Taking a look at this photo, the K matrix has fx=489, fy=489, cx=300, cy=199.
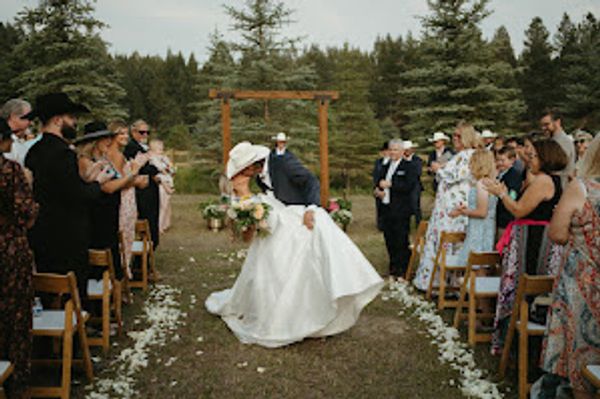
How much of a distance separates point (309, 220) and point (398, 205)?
2.89 meters

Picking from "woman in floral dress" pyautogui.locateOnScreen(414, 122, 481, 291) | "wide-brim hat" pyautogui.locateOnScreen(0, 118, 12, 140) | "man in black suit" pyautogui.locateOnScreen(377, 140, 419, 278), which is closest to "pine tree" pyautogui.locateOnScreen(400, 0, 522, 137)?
"man in black suit" pyautogui.locateOnScreen(377, 140, 419, 278)

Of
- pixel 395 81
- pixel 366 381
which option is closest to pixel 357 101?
pixel 395 81

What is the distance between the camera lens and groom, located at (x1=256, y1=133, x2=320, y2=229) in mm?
5160

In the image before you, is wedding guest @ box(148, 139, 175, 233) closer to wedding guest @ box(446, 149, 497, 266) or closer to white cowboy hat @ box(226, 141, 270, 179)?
white cowboy hat @ box(226, 141, 270, 179)

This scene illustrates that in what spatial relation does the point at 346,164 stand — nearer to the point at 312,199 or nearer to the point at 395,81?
the point at 395,81

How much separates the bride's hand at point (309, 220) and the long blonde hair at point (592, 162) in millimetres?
2531

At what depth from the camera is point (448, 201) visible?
6.67 metres

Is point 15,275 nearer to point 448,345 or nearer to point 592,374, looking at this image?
point 592,374

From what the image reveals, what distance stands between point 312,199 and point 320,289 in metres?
0.97

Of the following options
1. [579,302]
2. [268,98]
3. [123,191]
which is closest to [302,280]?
[579,302]

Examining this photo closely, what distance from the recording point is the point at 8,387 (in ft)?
10.5

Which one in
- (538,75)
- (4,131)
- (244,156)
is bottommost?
(244,156)

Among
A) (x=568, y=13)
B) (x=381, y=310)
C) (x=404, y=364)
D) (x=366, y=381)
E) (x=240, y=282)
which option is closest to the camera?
(x=366, y=381)

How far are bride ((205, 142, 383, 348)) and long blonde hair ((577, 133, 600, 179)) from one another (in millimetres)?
2165
